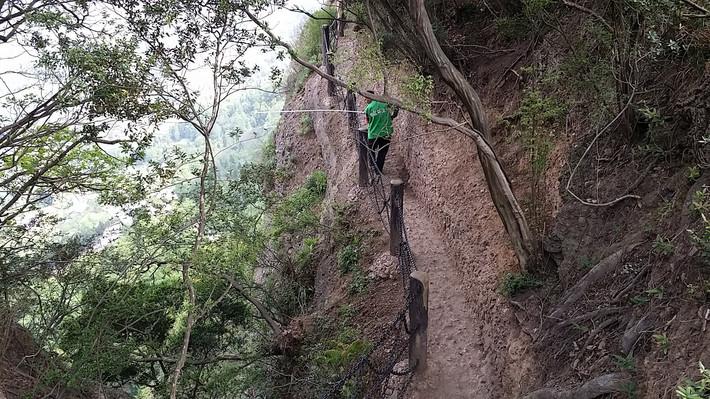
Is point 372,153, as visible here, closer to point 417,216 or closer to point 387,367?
point 417,216

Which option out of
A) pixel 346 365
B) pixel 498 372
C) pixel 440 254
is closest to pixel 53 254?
pixel 346 365

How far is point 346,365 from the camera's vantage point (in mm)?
6059

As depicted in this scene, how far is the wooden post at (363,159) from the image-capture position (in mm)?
9195

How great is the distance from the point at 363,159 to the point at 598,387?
6.81m

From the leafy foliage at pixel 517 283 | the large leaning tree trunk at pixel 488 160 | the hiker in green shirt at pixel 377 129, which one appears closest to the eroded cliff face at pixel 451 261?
the leafy foliage at pixel 517 283

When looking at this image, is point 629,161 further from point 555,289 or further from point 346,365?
point 346,365

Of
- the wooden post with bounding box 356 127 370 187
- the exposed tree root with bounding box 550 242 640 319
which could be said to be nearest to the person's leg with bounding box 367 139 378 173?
the wooden post with bounding box 356 127 370 187

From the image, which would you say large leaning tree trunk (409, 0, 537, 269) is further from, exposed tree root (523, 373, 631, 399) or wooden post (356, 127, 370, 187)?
wooden post (356, 127, 370, 187)

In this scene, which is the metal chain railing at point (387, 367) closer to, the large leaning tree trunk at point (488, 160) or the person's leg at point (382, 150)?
the large leaning tree trunk at point (488, 160)

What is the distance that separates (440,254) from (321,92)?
8.83m

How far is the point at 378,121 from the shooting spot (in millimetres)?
8484

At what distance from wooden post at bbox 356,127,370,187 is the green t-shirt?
0.45 m

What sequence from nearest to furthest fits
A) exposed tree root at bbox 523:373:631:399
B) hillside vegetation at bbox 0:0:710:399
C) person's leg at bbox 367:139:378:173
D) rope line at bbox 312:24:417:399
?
exposed tree root at bbox 523:373:631:399
hillside vegetation at bbox 0:0:710:399
rope line at bbox 312:24:417:399
person's leg at bbox 367:139:378:173

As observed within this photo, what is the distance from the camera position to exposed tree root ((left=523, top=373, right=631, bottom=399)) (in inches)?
125
